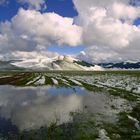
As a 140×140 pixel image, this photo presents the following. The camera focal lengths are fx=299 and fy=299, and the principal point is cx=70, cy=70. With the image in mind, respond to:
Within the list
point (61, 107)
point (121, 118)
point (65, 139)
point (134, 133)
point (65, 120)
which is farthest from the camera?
point (61, 107)

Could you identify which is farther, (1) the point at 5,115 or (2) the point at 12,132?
(1) the point at 5,115

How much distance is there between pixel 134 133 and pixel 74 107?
1334 cm

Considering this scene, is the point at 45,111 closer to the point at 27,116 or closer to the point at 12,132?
the point at 27,116

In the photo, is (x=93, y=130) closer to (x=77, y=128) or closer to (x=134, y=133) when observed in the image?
(x=77, y=128)

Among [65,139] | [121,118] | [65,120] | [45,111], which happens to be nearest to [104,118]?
[121,118]

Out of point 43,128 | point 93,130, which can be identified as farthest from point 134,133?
point 43,128

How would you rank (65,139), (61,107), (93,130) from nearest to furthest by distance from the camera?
(65,139) < (93,130) < (61,107)

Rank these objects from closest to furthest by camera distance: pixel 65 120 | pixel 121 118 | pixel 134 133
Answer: pixel 134 133 → pixel 65 120 → pixel 121 118

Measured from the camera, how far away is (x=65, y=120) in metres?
25.3

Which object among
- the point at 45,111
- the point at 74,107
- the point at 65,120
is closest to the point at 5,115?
the point at 45,111

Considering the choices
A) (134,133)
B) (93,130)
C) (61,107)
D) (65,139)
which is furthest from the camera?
(61,107)

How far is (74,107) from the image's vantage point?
33531 mm

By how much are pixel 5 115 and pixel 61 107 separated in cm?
737

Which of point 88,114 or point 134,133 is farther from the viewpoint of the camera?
point 88,114
